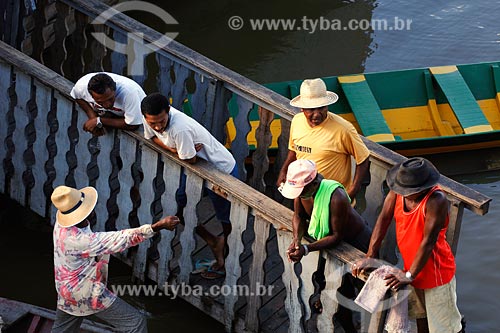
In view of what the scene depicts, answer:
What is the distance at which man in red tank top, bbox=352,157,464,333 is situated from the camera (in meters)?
5.14

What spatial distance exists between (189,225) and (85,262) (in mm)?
1165

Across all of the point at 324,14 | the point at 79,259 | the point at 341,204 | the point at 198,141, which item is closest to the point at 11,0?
the point at 198,141

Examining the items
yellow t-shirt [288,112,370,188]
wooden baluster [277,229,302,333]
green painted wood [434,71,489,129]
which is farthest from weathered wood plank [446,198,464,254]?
green painted wood [434,71,489,129]

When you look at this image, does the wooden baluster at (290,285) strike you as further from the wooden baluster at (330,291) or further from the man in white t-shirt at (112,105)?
the man in white t-shirt at (112,105)

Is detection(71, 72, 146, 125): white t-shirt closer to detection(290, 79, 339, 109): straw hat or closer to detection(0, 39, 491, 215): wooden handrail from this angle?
detection(0, 39, 491, 215): wooden handrail

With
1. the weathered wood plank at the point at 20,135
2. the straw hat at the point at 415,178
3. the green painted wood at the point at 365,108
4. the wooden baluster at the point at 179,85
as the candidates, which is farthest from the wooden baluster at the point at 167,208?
the green painted wood at the point at 365,108

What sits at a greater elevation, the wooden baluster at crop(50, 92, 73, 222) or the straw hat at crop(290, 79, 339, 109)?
the straw hat at crop(290, 79, 339, 109)

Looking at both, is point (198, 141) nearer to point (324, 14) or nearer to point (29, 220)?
point (29, 220)

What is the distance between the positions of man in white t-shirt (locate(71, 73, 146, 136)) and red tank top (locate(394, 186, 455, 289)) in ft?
7.61

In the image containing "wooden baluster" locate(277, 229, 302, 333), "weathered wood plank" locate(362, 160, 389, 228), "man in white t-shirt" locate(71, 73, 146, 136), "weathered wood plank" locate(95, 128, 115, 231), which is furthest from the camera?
"weathered wood plank" locate(95, 128, 115, 231)

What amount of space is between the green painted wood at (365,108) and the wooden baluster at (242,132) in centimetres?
316

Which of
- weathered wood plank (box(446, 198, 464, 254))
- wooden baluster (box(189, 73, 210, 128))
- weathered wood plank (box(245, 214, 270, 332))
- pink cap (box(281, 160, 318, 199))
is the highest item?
pink cap (box(281, 160, 318, 199))

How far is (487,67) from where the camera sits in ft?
37.7

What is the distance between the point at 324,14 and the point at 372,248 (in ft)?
34.2
